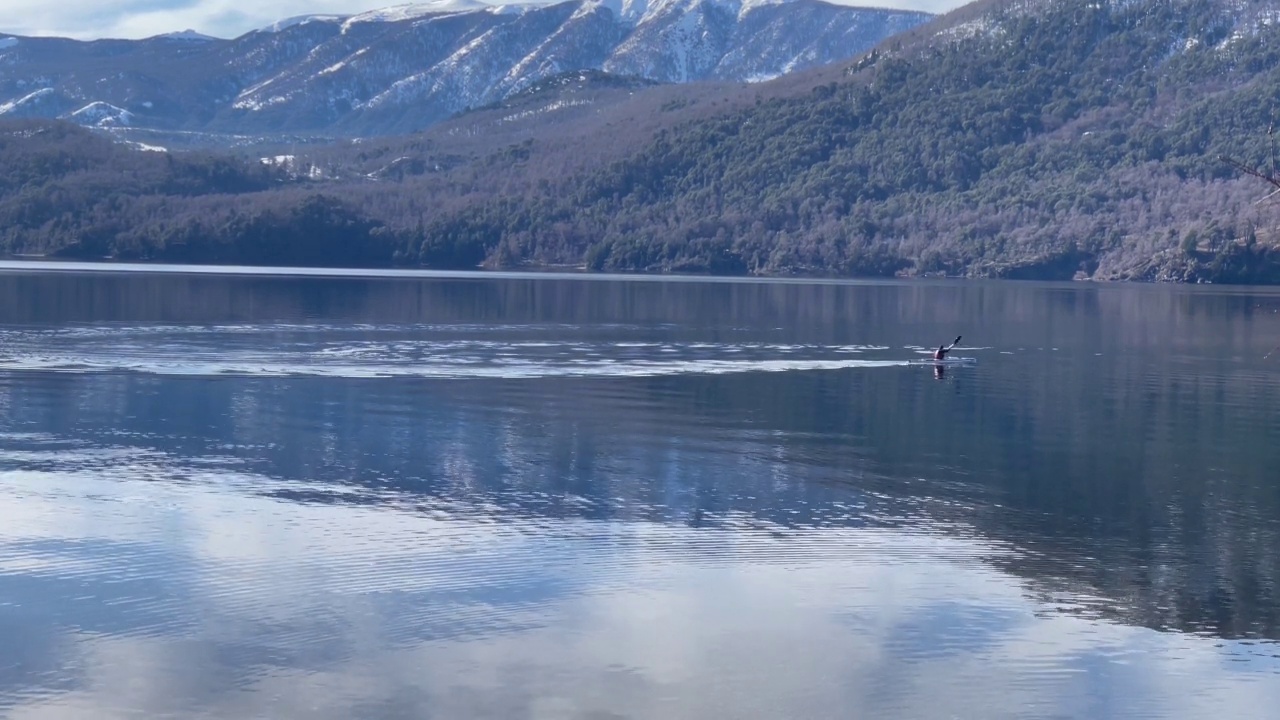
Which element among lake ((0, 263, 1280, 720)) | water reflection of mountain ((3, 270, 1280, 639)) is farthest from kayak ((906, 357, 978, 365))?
water reflection of mountain ((3, 270, 1280, 639))

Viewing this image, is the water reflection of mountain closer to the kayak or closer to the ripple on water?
the kayak

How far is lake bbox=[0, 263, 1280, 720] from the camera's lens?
19766mm

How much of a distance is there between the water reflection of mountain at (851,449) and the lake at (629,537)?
130 mm

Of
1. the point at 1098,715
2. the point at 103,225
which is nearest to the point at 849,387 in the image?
the point at 1098,715

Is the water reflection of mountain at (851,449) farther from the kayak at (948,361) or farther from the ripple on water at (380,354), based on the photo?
the ripple on water at (380,354)

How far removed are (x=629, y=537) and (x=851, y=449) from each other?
35.5 feet

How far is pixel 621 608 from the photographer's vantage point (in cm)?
2264

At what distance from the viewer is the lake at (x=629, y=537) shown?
19766 mm

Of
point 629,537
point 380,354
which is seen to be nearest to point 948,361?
point 380,354

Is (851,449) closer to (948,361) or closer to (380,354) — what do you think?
(948,361)

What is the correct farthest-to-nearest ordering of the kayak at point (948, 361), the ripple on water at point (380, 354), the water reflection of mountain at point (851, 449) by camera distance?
the kayak at point (948, 361), the ripple on water at point (380, 354), the water reflection of mountain at point (851, 449)

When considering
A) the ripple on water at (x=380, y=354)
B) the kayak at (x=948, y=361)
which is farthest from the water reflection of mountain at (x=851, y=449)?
the ripple on water at (x=380, y=354)

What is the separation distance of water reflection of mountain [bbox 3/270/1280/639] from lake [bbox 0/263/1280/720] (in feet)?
0.43

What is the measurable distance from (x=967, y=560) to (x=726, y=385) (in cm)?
2283
